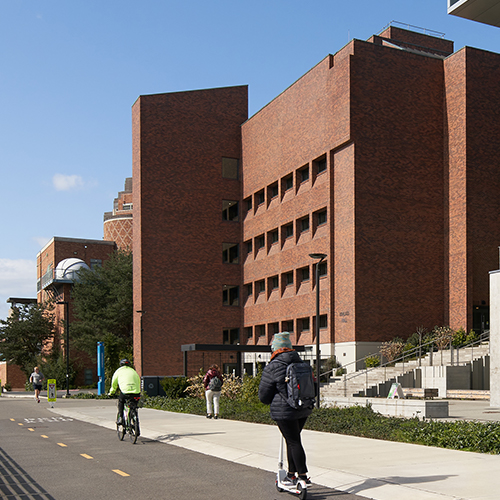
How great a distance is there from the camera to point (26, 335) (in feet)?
227

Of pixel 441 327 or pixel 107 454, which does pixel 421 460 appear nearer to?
pixel 107 454

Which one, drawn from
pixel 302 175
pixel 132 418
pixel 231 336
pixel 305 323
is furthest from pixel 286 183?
pixel 132 418

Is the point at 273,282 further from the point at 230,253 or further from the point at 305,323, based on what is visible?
the point at 230,253

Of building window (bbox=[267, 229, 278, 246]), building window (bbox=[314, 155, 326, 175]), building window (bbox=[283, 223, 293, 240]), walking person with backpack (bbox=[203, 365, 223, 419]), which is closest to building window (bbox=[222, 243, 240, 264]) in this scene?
building window (bbox=[267, 229, 278, 246])

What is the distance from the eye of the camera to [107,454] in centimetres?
1270

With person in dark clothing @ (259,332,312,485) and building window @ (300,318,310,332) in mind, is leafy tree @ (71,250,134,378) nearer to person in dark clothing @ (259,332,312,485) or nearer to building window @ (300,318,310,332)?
building window @ (300,318,310,332)

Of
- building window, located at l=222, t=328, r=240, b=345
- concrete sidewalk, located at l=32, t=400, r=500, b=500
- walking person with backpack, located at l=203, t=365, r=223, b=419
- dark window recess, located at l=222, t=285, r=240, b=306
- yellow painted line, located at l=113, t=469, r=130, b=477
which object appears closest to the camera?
concrete sidewalk, located at l=32, t=400, r=500, b=500

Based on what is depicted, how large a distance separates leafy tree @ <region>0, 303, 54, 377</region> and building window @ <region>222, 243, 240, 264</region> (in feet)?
80.5

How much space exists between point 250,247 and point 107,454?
43400 millimetres

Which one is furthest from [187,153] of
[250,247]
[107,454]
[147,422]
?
[107,454]

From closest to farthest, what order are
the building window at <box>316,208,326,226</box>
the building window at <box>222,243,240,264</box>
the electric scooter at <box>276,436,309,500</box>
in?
the electric scooter at <box>276,436,309,500</box>, the building window at <box>316,208,326,226</box>, the building window at <box>222,243,240,264</box>

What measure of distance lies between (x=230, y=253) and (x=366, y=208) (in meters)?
18.7

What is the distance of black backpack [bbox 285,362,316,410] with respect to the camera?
789 cm

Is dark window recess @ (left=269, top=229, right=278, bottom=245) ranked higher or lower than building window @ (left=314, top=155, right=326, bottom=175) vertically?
lower
